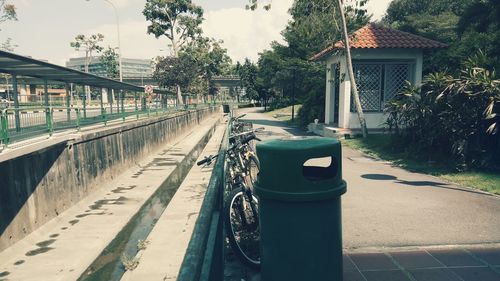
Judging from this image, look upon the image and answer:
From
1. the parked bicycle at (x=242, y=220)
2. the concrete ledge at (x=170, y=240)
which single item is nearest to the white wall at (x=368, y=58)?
the concrete ledge at (x=170, y=240)

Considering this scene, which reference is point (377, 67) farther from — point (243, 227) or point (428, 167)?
point (243, 227)

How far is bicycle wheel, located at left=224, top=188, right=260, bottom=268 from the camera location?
4.18m

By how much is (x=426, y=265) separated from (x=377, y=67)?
15.5 meters

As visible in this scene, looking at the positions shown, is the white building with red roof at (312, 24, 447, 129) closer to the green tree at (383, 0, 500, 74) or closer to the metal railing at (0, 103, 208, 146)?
the green tree at (383, 0, 500, 74)

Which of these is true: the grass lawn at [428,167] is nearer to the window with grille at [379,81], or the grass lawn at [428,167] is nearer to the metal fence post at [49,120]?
the window with grille at [379,81]

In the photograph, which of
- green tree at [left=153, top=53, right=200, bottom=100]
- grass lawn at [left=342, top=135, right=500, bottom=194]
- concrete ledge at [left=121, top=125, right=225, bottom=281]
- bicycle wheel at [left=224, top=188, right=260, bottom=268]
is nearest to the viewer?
bicycle wheel at [left=224, top=188, right=260, bottom=268]

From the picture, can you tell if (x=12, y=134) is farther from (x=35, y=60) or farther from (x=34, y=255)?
(x=35, y=60)

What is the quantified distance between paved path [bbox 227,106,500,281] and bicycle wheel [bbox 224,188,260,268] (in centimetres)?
26

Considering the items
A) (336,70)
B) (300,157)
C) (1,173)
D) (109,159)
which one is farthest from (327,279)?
(336,70)

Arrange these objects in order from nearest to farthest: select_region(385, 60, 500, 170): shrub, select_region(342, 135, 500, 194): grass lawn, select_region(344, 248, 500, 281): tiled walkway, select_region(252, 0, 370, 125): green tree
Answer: select_region(344, 248, 500, 281): tiled walkway, select_region(342, 135, 500, 194): grass lawn, select_region(385, 60, 500, 170): shrub, select_region(252, 0, 370, 125): green tree

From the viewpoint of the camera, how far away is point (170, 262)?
20.3ft

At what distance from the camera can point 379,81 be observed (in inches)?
723

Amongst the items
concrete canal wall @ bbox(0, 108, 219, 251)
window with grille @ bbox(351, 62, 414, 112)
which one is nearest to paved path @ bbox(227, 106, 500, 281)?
concrete canal wall @ bbox(0, 108, 219, 251)

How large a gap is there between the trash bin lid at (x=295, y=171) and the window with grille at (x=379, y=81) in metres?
16.0
